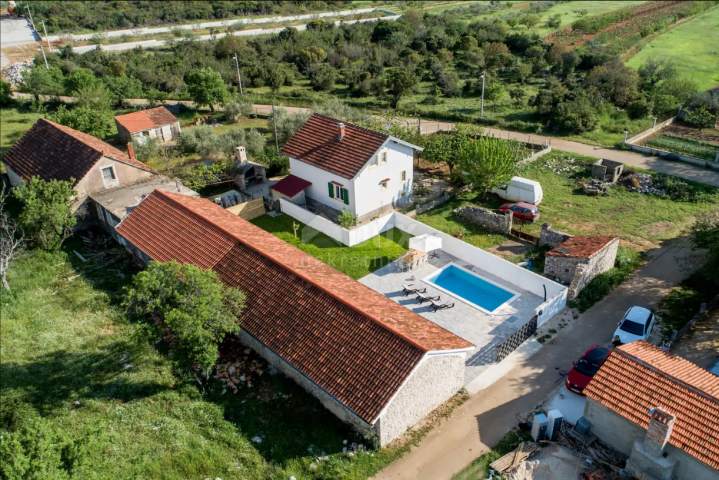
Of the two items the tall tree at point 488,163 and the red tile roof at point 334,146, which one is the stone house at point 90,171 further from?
the tall tree at point 488,163

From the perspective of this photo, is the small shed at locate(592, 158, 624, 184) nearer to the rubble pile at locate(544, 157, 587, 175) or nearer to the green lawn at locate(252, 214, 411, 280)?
the rubble pile at locate(544, 157, 587, 175)

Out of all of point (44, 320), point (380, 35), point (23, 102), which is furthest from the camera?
point (380, 35)

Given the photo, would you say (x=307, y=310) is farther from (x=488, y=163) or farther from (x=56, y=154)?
(x=56, y=154)

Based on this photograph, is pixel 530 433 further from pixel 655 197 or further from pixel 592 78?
pixel 592 78

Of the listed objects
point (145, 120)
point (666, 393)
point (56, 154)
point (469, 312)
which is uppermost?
point (56, 154)

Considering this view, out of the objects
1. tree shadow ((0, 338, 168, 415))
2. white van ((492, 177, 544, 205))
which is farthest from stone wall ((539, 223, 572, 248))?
tree shadow ((0, 338, 168, 415))

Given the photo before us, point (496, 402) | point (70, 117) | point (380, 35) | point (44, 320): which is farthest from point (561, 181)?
point (380, 35)

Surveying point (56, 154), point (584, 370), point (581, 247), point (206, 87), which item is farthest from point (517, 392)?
point (206, 87)

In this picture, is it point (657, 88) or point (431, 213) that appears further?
point (657, 88)
